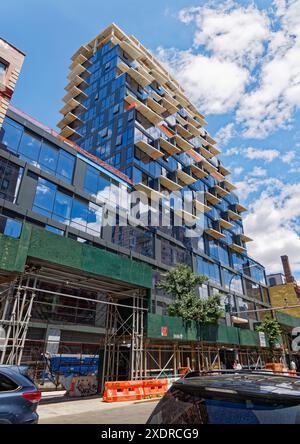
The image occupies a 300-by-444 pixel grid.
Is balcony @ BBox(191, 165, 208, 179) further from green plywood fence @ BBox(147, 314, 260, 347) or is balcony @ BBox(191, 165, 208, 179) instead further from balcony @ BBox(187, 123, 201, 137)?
green plywood fence @ BBox(147, 314, 260, 347)

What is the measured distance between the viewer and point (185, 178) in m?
52.2

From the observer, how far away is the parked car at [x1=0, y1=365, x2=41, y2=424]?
5590 mm

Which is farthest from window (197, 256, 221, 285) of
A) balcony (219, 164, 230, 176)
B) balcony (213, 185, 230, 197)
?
balcony (219, 164, 230, 176)

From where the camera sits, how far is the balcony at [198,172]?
57.0 meters

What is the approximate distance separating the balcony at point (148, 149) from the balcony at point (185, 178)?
5.27 meters

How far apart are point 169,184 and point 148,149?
6.31 m

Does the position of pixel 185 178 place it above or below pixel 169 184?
above

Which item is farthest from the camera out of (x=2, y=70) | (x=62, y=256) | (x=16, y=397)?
(x=2, y=70)

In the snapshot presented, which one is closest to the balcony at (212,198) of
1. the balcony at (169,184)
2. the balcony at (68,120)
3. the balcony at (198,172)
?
the balcony at (198,172)

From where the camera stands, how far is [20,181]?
26.0 metres

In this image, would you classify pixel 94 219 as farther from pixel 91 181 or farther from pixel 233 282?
pixel 233 282

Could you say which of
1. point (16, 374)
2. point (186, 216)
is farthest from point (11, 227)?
point (186, 216)
